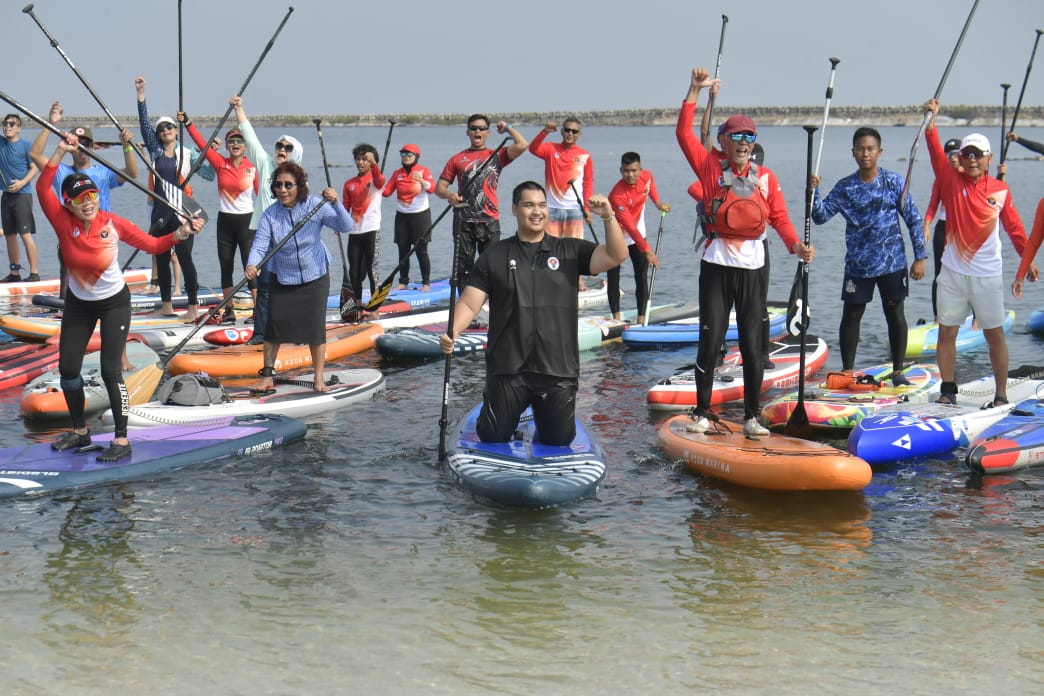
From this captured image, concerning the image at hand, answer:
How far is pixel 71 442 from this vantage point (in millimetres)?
7957

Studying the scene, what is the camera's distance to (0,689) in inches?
197

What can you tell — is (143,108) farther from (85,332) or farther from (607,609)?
(607,609)

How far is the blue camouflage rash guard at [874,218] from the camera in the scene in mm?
9375

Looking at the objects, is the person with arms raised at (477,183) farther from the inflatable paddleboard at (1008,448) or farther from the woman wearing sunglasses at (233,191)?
the inflatable paddleboard at (1008,448)

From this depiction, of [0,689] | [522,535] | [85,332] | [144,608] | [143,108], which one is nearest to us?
[0,689]

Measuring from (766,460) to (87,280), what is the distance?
4393 millimetres

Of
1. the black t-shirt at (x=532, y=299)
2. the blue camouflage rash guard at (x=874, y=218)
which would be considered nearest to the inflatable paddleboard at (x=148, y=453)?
the black t-shirt at (x=532, y=299)

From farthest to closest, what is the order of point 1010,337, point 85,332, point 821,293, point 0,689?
1. point 821,293
2. point 1010,337
3. point 85,332
4. point 0,689

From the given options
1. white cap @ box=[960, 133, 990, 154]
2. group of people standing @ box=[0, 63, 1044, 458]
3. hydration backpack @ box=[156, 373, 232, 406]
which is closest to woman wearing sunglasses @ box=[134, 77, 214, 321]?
group of people standing @ box=[0, 63, 1044, 458]

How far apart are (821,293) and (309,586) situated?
41.6 feet

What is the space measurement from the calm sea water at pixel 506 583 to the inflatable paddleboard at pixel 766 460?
5.7 inches

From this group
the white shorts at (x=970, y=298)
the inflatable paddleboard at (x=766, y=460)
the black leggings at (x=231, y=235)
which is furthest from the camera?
the black leggings at (x=231, y=235)

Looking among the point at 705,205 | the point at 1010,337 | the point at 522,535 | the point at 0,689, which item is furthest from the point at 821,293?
the point at 0,689

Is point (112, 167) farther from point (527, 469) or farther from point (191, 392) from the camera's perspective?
point (527, 469)
